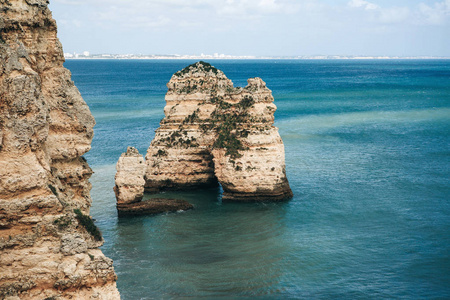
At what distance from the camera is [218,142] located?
143 feet

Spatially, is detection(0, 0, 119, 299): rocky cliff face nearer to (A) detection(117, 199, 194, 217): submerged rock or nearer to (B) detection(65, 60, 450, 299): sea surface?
(B) detection(65, 60, 450, 299): sea surface

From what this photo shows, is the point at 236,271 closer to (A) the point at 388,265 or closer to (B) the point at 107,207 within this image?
(A) the point at 388,265

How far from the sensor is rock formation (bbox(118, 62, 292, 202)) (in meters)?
42.2

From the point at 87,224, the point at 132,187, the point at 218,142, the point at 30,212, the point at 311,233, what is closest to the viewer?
the point at 30,212

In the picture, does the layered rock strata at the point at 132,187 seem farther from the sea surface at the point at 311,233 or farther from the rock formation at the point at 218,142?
the rock formation at the point at 218,142

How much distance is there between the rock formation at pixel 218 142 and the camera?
4219 centimetres

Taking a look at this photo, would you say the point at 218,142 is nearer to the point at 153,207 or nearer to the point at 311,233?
the point at 153,207

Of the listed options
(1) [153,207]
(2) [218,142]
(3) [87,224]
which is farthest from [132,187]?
(3) [87,224]

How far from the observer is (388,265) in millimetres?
30203

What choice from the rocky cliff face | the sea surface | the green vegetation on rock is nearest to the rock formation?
the sea surface

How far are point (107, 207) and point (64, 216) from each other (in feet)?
94.1

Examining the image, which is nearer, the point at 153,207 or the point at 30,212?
the point at 30,212

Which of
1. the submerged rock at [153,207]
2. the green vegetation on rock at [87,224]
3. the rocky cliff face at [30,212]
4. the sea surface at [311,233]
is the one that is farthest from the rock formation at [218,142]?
the rocky cliff face at [30,212]

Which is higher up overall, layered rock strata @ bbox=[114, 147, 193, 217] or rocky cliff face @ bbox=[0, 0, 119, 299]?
rocky cliff face @ bbox=[0, 0, 119, 299]
